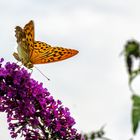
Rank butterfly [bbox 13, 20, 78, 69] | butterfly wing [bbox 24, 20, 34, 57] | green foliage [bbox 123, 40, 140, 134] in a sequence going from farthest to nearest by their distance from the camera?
butterfly wing [bbox 24, 20, 34, 57] → butterfly [bbox 13, 20, 78, 69] → green foliage [bbox 123, 40, 140, 134]

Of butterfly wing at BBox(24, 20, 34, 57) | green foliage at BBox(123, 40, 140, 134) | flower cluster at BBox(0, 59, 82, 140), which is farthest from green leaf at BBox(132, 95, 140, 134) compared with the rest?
butterfly wing at BBox(24, 20, 34, 57)

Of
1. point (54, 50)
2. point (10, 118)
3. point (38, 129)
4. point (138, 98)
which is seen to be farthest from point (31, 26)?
point (138, 98)

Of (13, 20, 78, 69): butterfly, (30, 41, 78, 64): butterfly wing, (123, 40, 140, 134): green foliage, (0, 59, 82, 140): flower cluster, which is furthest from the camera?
(13, 20, 78, 69): butterfly

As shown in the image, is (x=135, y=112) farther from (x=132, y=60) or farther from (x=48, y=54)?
(x=48, y=54)

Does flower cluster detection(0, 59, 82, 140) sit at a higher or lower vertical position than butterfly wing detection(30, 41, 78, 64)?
lower

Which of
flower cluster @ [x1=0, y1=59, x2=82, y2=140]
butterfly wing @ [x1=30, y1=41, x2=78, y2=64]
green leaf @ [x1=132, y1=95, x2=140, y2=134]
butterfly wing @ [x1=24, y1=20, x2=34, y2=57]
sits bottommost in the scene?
green leaf @ [x1=132, y1=95, x2=140, y2=134]

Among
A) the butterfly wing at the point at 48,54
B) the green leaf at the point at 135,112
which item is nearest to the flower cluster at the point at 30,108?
the butterfly wing at the point at 48,54

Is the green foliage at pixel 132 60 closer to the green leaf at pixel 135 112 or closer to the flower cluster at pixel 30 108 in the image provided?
the green leaf at pixel 135 112

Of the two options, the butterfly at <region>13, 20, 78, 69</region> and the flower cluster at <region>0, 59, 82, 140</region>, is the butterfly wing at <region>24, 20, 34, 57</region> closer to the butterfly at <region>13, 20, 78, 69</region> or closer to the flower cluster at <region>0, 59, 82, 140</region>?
the butterfly at <region>13, 20, 78, 69</region>
